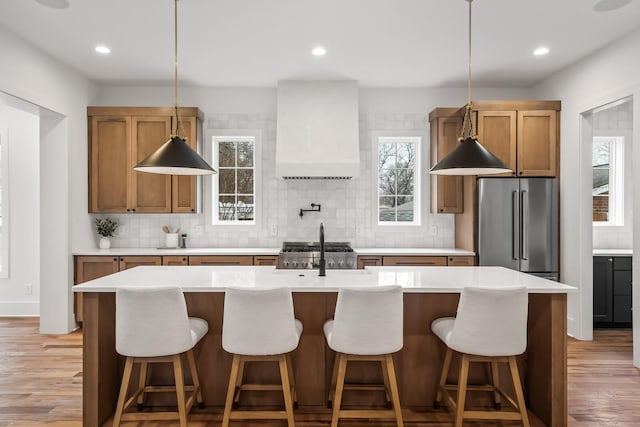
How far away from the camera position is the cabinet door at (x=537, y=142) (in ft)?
14.7

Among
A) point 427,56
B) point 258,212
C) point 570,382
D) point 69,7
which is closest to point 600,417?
point 570,382

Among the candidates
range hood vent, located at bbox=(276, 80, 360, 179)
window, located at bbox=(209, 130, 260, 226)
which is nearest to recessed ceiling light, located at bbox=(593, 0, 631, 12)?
range hood vent, located at bbox=(276, 80, 360, 179)

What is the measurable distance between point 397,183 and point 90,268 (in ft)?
12.4

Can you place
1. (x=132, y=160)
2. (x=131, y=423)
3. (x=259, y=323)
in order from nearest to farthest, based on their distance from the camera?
1. (x=259, y=323)
2. (x=131, y=423)
3. (x=132, y=160)

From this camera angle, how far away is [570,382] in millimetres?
3137

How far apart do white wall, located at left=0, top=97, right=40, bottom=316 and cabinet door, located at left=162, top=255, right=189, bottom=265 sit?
77.5 inches

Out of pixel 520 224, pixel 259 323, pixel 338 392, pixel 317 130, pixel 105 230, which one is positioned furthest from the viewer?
pixel 105 230

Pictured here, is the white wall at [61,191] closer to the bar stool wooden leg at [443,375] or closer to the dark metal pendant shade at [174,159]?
the dark metal pendant shade at [174,159]

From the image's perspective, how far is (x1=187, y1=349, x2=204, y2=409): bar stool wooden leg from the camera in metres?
2.45

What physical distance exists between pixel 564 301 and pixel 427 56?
272 cm

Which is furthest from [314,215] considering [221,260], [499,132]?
[499,132]

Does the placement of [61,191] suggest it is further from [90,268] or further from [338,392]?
[338,392]

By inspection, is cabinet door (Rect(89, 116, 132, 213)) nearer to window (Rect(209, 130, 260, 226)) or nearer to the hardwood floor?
window (Rect(209, 130, 260, 226))

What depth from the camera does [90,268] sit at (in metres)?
4.45
